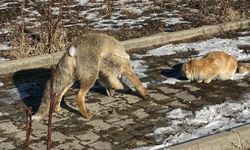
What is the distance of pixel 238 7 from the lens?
1372 centimetres

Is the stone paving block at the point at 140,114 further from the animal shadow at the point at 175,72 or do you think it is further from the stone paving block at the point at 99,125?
the animal shadow at the point at 175,72

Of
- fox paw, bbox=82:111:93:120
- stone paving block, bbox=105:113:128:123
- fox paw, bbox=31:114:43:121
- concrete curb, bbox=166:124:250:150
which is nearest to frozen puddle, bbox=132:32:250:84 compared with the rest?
stone paving block, bbox=105:113:128:123

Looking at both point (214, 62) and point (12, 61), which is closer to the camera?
point (214, 62)

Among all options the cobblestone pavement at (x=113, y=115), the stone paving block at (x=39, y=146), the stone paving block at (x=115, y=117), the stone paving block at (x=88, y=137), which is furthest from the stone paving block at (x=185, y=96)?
the stone paving block at (x=39, y=146)

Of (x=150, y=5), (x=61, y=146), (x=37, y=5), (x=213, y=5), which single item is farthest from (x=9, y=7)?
(x=61, y=146)

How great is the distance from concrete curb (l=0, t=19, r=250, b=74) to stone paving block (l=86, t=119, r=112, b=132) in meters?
3.02

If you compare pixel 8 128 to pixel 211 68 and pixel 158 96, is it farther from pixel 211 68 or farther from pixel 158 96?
pixel 211 68

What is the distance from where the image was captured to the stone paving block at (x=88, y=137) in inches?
254

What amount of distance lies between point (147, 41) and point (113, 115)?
392 cm

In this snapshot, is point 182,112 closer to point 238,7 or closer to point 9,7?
point 238,7

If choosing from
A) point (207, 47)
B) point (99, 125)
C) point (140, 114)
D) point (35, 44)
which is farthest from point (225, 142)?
point (35, 44)

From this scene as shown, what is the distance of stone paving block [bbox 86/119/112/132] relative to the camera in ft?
22.4

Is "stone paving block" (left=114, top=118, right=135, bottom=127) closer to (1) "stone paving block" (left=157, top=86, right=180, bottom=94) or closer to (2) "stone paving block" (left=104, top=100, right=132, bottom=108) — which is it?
(2) "stone paving block" (left=104, top=100, right=132, bottom=108)

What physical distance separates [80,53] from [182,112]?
143 centimetres
